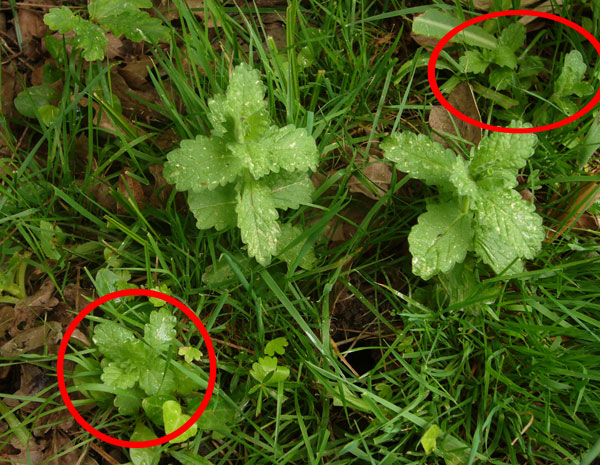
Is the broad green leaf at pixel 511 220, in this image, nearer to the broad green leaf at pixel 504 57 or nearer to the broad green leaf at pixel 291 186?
the broad green leaf at pixel 291 186

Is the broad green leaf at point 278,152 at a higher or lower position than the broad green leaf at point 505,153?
higher

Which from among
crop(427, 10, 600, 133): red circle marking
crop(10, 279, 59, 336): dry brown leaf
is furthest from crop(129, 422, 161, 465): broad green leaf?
crop(427, 10, 600, 133): red circle marking

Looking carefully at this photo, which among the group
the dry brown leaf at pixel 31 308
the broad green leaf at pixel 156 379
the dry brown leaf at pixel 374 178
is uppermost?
the dry brown leaf at pixel 374 178

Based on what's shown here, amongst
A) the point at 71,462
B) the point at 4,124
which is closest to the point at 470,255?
the point at 71,462

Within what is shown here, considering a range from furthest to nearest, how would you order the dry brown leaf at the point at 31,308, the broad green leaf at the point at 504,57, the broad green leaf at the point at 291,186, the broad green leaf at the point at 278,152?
1. the broad green leaf at the point at 504,57
2. the dry brown leaf at the point at 31,308
3. the broad green leaf at the point at 291,186
4. the broad green leaf at the point at 278,152

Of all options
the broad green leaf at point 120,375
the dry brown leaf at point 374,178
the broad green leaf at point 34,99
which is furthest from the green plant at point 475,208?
the broad green leaf at point 34,99

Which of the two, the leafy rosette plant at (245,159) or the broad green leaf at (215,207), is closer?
the leafy rosette plant at (245,159)
